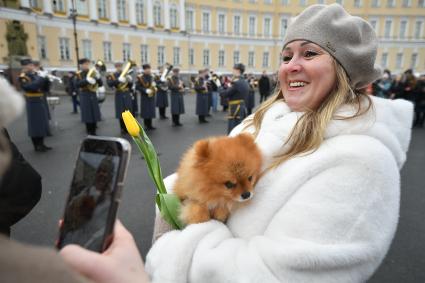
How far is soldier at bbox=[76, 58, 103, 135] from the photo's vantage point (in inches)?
344

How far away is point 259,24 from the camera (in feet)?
134

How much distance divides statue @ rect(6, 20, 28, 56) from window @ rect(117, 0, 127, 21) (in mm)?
10516

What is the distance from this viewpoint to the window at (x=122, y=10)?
31.0 meters

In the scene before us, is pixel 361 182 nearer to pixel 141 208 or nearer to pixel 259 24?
pixel 141 208

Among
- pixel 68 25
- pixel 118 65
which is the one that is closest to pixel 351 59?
pixel 118 65

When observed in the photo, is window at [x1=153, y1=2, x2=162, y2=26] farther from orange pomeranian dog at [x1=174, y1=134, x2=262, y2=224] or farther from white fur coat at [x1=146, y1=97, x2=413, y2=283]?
white fur coat at [x1=146, y1=97, x2=413, y2=283]

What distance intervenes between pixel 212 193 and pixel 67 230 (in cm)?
64

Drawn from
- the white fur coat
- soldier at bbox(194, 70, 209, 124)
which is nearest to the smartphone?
the white fur coat

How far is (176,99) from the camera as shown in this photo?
1126cm

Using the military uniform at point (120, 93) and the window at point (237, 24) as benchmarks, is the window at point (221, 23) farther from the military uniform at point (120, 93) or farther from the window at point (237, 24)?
the military uniform at point (120, 93)

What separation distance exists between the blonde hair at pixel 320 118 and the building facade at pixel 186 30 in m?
26.8

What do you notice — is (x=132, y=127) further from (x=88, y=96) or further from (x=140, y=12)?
(x=140, y=12)

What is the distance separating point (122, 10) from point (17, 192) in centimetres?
3447

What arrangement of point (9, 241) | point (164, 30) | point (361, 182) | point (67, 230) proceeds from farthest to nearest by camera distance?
point (164, 30) < point (361, 182) < point (67, 230) < point (9, 241)
